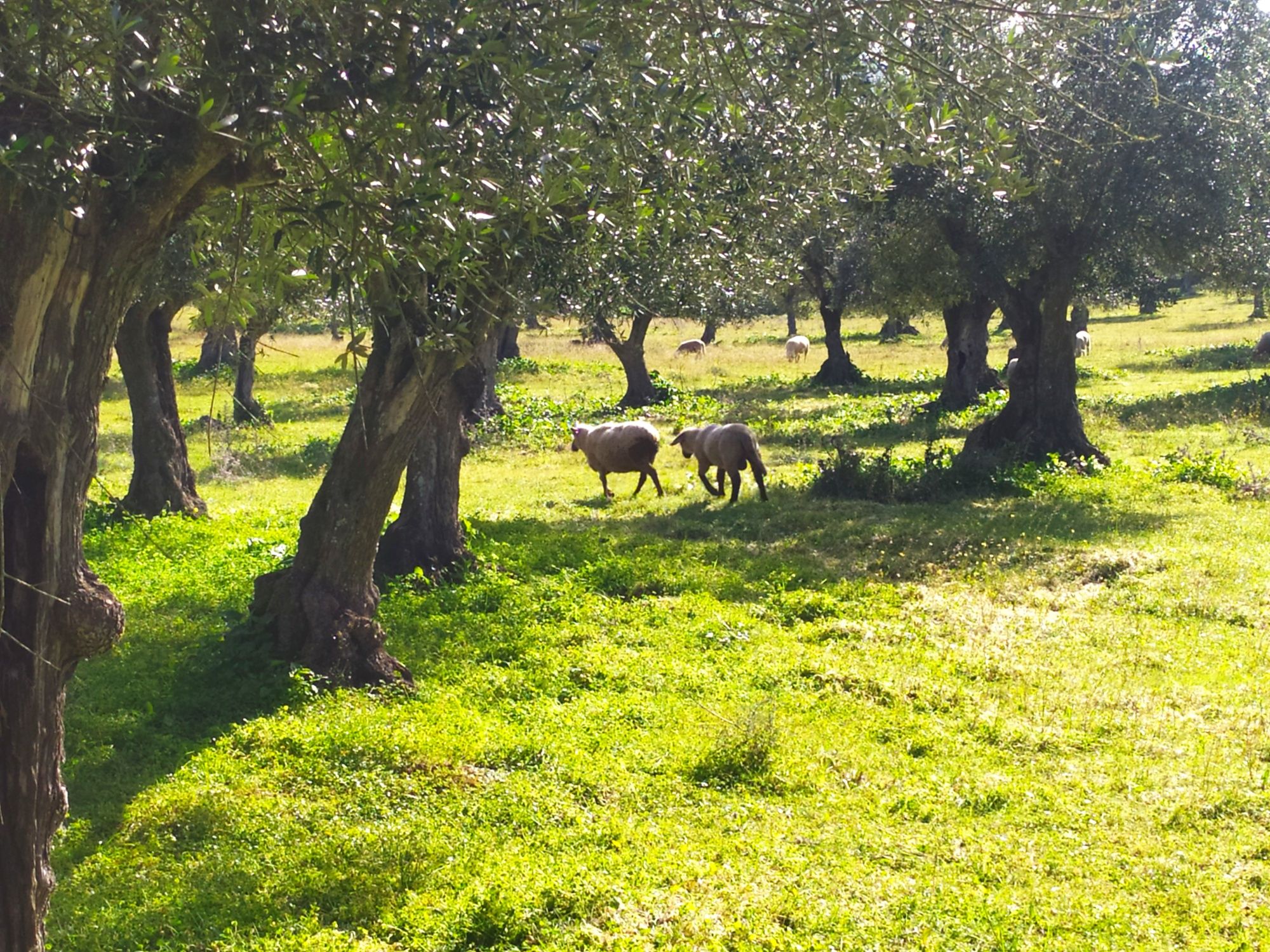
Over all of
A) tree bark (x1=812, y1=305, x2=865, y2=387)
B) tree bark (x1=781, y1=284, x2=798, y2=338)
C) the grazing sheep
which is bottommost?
tree bark (x1=812, y1=305, x2=865, y2=387)

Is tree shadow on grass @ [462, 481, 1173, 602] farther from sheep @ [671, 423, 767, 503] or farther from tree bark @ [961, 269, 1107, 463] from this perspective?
tree bark @ [961, 269, 1107, 463]

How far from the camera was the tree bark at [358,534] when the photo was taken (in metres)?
9.93

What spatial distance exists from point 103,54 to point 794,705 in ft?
22.0

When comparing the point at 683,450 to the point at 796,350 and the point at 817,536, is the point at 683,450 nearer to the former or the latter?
the point at 817,536

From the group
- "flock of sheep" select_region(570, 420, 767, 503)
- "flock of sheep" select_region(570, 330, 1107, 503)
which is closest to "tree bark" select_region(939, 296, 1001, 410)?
"flock of sheep" select_region(570, 330, 1107, 503)

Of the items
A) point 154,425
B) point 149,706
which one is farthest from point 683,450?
point 149,706

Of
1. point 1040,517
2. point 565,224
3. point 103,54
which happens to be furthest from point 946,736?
point 1040,517

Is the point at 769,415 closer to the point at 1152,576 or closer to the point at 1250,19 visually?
the point at 1250,19

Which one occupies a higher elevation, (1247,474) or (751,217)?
(751,217)

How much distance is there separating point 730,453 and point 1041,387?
6363mm

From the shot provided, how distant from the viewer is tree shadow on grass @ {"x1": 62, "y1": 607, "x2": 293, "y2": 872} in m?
7.89

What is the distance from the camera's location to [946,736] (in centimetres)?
887

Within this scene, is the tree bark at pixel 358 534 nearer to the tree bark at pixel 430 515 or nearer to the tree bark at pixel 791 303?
the tree bark at pixel 430 515

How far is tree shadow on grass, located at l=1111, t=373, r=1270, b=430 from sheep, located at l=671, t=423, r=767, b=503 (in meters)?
10.8
